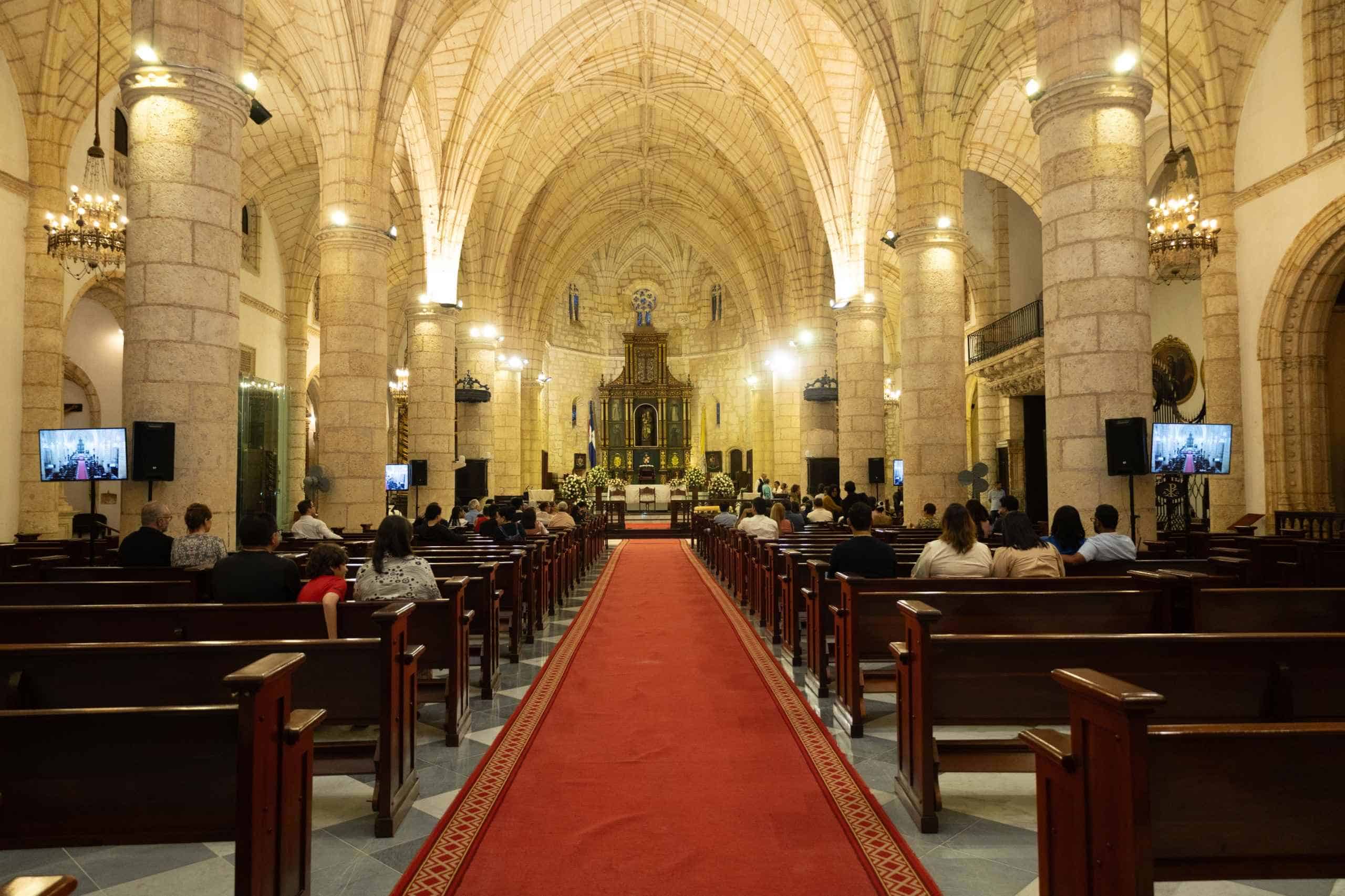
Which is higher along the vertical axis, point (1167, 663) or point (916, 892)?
point (1167, 663)

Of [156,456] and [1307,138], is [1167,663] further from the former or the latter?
[1307,138]

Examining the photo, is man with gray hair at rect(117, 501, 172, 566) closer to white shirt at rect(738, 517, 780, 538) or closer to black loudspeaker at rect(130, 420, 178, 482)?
black loudspeaker at rect(130, 420, 178, 482)

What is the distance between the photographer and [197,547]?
5.68m

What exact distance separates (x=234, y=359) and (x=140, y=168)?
5.60ft

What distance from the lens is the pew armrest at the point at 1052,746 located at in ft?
7.31

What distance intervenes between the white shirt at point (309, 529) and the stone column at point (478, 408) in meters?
12.3

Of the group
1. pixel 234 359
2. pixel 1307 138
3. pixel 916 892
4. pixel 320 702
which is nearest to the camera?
pixel 916 892

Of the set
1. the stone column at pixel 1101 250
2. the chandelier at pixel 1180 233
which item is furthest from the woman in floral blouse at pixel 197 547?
the chandelier at pixel 1180 233

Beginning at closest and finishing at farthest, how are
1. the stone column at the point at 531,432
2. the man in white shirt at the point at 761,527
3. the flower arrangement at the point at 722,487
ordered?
1. the man in white shirt at the point at 761,527
2. the flower arrangement at the point at 722,487
3. the stone column at the point at 531,432

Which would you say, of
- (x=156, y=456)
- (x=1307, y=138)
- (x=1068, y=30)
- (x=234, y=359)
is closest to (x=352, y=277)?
(x=234, y=359)

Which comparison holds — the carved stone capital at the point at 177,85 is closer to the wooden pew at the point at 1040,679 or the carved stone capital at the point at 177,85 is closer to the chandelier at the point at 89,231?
the chandelier at the point at 89,231

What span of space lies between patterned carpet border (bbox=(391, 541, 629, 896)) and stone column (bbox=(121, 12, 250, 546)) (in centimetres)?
351

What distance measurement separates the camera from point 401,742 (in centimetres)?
382

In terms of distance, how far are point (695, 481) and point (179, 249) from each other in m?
23.6
